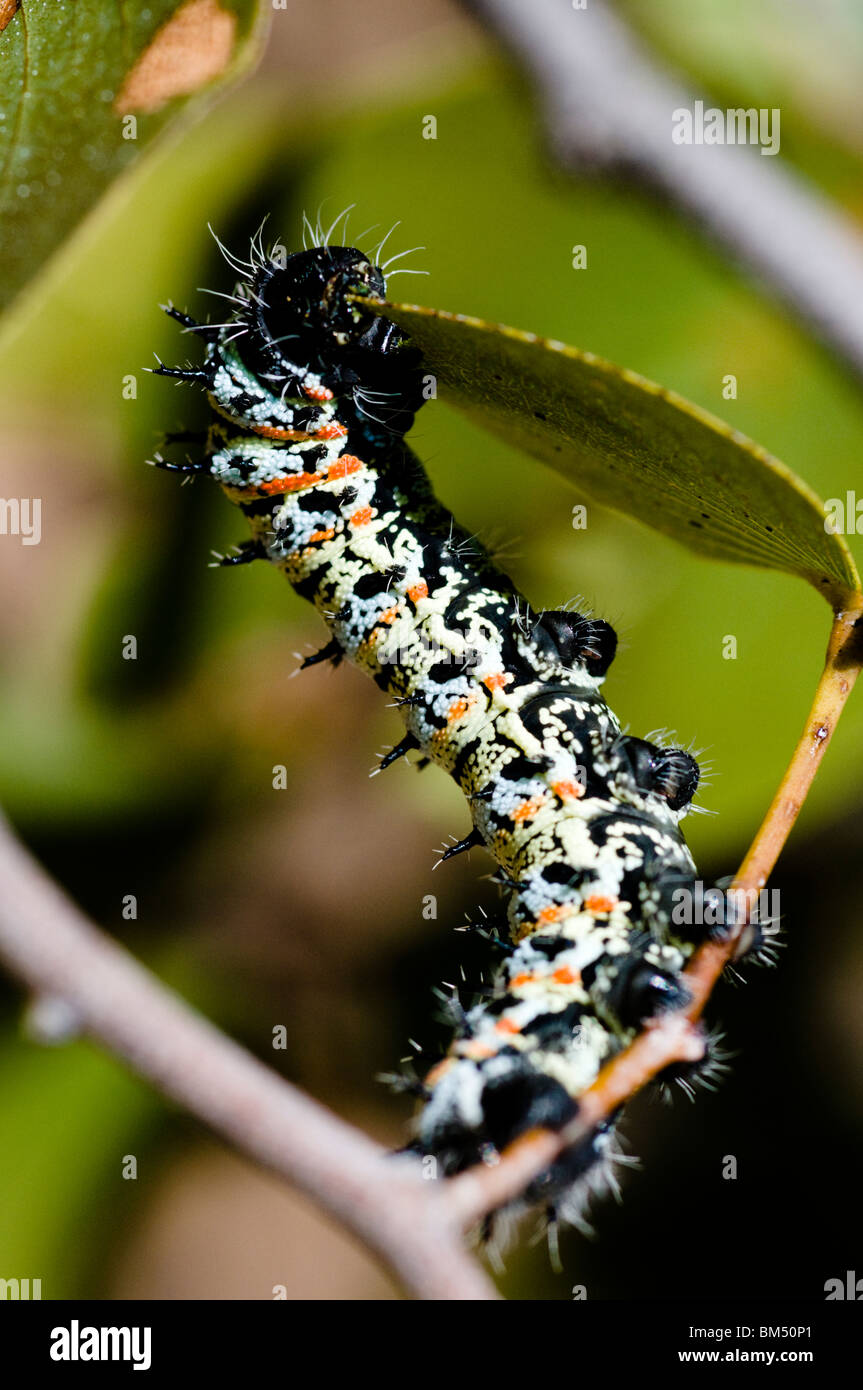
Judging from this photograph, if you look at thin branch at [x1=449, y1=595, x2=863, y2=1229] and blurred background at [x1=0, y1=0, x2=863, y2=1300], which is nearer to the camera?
thin branch at [x1=449, y1=595, x2=863, y2=1229]

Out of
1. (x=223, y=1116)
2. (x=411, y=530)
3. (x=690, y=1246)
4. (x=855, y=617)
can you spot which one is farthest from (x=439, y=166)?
(x=690, y=1246)

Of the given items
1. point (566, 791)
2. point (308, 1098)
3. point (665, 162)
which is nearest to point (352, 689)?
point (665, 162)

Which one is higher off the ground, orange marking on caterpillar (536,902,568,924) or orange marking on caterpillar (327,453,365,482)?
orange marking on caterpillar (327,453,365,482)

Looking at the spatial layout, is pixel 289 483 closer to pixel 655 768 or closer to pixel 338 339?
pixel 338 339

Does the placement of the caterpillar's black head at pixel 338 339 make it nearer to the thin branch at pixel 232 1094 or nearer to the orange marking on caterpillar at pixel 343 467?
the orange marking on caterpillar at pixel 343 467

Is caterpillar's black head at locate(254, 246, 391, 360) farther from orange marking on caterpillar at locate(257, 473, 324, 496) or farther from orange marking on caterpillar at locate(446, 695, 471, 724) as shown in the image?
orange marking on caterpillar at locate(446, 695, 471, 724)

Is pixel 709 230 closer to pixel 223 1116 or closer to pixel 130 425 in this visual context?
pixel 130 425

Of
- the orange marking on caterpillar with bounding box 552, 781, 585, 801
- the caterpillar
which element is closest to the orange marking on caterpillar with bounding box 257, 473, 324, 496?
the caterpillar
